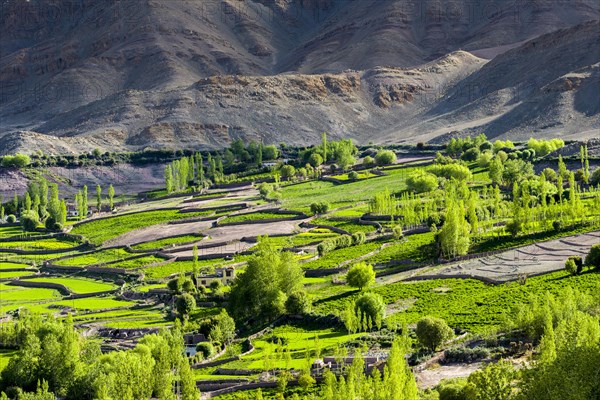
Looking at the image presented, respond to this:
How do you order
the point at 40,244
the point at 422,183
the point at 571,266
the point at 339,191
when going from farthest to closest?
the point at 339,191, the point at 422,183, the point at 40,244, the point at 571,266

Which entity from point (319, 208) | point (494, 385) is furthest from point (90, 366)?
point (319, 208)

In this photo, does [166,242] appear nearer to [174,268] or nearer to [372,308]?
[174,268]

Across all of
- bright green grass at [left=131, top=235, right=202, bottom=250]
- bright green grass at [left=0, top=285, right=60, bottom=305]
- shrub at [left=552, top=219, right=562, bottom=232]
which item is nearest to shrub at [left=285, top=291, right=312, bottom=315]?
bright green grass at [left=0, top=285, right=60, bottom=305]

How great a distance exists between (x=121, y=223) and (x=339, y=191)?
119 ft

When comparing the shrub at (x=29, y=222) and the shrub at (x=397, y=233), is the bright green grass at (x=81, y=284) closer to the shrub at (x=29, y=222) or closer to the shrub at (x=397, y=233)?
the shrub at (x=397, y=233)

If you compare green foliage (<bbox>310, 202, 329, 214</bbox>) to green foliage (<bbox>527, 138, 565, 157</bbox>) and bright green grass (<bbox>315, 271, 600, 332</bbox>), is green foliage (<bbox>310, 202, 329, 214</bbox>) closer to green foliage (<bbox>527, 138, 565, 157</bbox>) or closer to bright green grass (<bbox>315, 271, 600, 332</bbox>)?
green foliage (<bbox>527, 138, 565, 157</bbox>)

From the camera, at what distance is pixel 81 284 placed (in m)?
121

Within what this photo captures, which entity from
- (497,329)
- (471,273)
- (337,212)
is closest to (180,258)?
(337,212)

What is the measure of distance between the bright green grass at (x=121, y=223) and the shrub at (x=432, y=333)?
83.8 meters

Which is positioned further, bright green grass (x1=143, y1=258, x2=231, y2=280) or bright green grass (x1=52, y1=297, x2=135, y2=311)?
bright green grass (x1=143, y1=258, x2=231, y2=280)

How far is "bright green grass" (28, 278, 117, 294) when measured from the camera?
11619 cm

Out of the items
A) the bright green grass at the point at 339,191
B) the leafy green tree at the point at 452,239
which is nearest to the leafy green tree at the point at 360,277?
the leafy green tree at the point at 452,239

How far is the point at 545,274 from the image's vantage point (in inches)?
3723

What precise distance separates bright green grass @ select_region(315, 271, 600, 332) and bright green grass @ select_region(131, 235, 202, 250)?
44.8m
